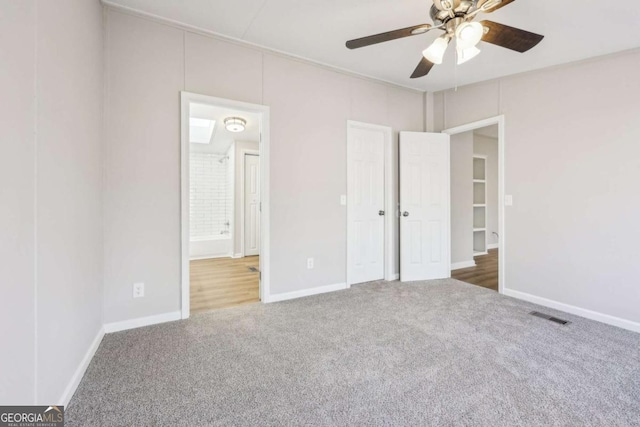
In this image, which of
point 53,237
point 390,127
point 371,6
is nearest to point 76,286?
point 53,237

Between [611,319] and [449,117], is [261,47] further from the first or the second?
[611,319]

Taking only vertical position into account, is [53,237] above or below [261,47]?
below

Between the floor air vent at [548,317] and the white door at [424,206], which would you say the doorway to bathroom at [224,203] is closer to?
the white door at [424,206]

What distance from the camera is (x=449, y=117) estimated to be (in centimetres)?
403

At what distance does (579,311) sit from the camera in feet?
9.18

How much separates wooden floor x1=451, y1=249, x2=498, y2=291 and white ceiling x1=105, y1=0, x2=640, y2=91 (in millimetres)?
2602

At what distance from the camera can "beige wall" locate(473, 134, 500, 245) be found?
237 inches

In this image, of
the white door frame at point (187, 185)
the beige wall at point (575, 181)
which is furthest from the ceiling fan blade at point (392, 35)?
the beige wall at point (575, 181)

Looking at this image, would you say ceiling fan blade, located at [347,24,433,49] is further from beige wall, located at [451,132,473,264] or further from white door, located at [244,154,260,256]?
white door, located at [244,154,260,256]

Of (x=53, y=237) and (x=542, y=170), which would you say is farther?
(x=542, y=170)

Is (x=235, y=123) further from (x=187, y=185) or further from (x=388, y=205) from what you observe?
(x=388, y=205)

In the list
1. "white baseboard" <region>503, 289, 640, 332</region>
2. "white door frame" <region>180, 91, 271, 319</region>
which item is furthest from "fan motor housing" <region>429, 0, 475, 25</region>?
"white baseboard" <region>503, 289, 640, 332</region>

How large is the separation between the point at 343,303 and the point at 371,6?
2699 mm

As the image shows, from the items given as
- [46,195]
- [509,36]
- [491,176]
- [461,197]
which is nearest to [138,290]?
[46,195]
